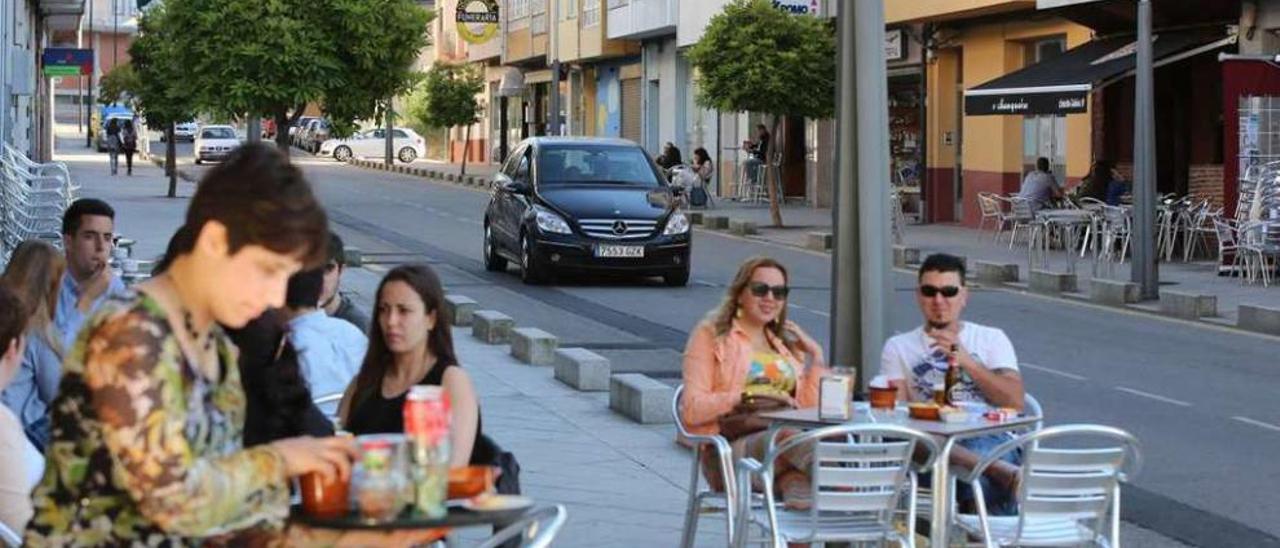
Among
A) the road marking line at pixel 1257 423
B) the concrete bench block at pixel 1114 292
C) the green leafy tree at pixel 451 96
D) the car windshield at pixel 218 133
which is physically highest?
the green leafy tree at pixel 451 96

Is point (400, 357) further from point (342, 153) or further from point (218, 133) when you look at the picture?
point (342, 153)

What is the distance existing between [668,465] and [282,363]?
6.32 meters

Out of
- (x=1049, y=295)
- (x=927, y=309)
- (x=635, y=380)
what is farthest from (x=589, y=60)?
(x=927, y=309)

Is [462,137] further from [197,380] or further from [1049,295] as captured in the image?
[197,380]

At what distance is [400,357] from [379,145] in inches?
2954

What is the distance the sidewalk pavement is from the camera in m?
22.7

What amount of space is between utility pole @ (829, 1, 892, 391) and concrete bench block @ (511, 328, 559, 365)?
263 inches

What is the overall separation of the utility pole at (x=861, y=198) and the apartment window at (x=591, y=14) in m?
48.0

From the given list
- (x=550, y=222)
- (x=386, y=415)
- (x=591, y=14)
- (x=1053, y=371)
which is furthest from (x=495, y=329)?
(x=591, y=14)

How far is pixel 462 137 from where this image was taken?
8169 centimetres

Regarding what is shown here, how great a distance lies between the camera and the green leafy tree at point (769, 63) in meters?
35.4

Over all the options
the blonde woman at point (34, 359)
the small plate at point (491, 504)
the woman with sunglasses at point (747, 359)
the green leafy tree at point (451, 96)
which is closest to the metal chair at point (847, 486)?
the woman with sunglasses at point (747, 359)

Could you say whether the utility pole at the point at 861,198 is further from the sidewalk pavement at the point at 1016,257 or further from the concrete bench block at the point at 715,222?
the concrete bench block at the point at 715,222

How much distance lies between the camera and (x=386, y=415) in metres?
6.38
